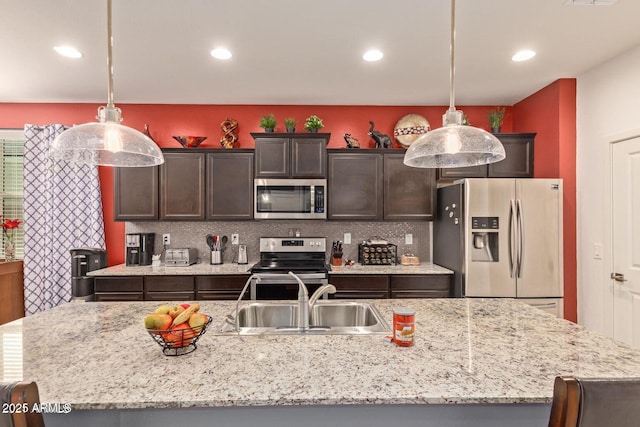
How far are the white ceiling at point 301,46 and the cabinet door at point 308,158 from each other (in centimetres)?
54

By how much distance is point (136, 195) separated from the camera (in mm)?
3523

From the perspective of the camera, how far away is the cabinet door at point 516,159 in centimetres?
346

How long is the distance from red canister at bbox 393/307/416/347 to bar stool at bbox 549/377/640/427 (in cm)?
54

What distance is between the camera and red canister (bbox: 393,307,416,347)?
131cm

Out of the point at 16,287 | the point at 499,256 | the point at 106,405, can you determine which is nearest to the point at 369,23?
the point at 499,256

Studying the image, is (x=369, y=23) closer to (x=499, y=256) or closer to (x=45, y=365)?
(x=499, y=256)

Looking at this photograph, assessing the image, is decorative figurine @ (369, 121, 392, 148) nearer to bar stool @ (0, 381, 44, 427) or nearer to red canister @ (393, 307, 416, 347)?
red canister @ (393, 307, 416, 347)

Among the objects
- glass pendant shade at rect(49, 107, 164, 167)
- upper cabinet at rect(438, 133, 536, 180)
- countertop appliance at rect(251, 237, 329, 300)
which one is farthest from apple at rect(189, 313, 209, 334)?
upper cabinet at rect(438, 133, 536, 180)

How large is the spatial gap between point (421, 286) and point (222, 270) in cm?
197

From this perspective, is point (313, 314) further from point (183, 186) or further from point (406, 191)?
point (183, 186)

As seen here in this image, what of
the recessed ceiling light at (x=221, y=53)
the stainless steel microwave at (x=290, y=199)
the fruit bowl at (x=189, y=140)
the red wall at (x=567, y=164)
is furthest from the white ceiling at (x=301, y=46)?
the stainless steel microwave at (x=290, y=199)

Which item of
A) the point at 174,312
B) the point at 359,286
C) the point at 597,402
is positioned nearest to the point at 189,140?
the point at 359,286

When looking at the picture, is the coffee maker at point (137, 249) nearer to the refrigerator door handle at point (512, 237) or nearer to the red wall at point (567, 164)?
the refrigerator door handle at point (512, 237)

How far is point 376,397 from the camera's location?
96 centimetres
